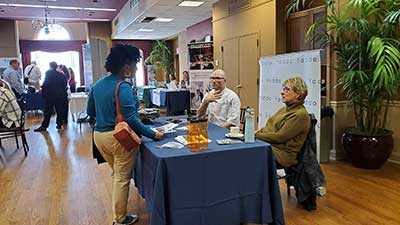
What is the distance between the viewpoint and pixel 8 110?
5.21m

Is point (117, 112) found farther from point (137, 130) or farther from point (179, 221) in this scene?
point (179, 221)

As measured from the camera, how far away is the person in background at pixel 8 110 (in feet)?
17.0

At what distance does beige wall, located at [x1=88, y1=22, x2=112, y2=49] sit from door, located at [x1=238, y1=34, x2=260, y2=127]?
301 inches

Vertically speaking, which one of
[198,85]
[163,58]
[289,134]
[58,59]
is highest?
[58,59]

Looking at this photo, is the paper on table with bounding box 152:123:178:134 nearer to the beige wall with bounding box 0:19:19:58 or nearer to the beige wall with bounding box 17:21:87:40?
the beige wall with bounding box 0:19:19:58

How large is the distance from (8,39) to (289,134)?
12.5 m

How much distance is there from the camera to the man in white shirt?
11.5ft

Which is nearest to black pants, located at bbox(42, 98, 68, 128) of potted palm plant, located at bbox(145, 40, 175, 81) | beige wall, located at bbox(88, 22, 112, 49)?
beige wall, located at bbox(88, 22, 112, 49)

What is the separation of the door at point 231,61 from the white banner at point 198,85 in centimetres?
92

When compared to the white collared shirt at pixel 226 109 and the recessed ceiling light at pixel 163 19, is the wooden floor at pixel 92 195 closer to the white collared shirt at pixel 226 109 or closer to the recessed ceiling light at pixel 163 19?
the white collared shirt at pixel 226 109

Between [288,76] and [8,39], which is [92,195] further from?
[8,39]

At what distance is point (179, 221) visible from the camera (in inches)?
86.0

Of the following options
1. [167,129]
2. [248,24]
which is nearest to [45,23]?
[248,24]

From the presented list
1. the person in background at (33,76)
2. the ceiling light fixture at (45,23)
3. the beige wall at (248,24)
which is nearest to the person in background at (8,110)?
the beige wall at (248,24)
